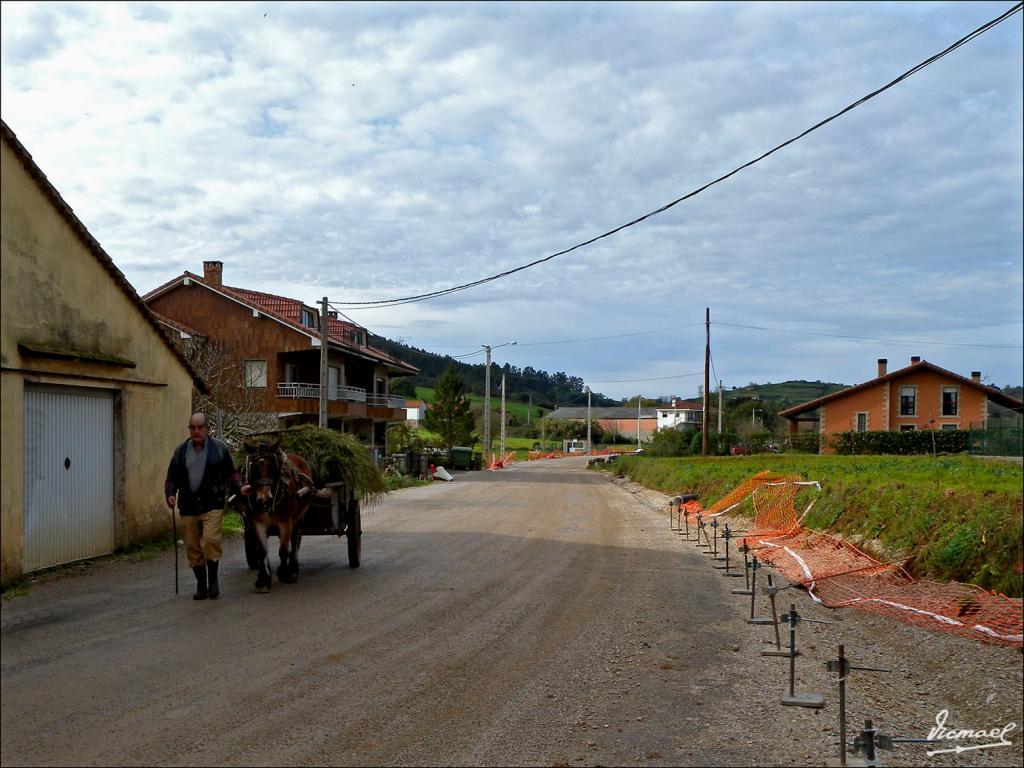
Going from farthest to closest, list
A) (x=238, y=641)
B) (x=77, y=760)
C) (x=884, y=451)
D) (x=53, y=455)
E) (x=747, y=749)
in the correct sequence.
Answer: (x=884, y=451)
(x=53, y=455)
(x=238, y=641)
(x=747, y=749)
(x=77, y=760)

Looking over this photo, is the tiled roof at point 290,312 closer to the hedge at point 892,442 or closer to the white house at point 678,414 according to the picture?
the hedge at point 892,442

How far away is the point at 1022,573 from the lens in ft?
26.8

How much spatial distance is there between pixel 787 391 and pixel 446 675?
88020 millimetres

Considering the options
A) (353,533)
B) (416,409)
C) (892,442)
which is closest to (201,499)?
(353,533)

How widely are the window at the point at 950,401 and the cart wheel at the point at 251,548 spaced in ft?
167

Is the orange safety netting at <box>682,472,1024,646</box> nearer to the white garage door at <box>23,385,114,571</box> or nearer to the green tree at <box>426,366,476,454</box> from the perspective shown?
the white garage door at <box>23,385,114,571</box>

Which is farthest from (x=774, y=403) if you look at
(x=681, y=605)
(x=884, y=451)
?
(x=681, y=605)

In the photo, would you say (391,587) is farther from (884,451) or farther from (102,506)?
(884,451)

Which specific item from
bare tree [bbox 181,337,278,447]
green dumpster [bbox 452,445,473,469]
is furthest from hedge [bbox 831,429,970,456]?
bare tree [bbox 181,337,278,447]

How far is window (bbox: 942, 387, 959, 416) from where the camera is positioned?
171 ft

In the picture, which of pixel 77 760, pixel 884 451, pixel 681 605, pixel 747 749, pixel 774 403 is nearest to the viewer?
pixel 77 760

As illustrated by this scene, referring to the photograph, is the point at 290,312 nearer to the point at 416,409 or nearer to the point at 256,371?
the point at 256,371

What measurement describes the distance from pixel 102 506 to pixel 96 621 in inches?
183

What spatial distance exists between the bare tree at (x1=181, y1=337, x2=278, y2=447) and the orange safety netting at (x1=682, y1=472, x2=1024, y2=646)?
12269 millimetres
